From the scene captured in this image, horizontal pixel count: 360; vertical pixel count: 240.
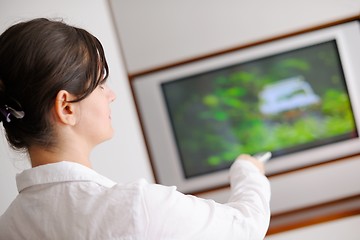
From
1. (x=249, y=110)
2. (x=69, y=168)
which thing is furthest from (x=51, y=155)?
(x=249, y=110)

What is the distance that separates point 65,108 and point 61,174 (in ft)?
0.41

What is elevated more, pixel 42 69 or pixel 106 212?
pixel 42 69

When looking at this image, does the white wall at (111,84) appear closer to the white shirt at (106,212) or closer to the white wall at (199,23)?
the white wall at (199,23)

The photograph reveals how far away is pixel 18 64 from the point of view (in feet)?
3.64

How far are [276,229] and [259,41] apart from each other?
0.95 metres

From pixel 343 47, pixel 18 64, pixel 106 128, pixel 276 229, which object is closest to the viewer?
pixel 18 64

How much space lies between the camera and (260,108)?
2.99 meters

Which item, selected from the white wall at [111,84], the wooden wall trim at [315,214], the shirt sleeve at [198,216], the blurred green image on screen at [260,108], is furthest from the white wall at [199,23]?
the shirt sleeve at [198,216]

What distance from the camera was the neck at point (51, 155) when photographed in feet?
3.80

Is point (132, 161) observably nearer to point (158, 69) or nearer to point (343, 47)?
point (158, 69)

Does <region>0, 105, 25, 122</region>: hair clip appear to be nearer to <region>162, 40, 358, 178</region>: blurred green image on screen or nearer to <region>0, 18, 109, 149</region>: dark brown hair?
<region>0, 18, 109, 149</region>: dark brown hair

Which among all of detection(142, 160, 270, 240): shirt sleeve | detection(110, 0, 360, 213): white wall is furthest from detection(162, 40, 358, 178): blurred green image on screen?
detection(142, 160, 270, 240): shirt sleeve

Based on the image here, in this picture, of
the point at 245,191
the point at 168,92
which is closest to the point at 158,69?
the point at 168,92

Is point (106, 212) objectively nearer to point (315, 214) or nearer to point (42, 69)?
point (42, 69)
